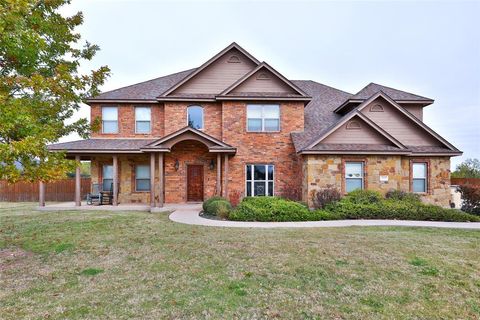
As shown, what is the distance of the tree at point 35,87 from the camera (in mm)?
5074

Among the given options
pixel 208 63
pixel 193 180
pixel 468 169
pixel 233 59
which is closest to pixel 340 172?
pixel 193 180

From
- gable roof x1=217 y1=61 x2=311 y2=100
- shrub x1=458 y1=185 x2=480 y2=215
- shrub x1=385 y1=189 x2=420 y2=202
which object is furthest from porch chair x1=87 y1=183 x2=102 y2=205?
shrub x1=458 y1=185 x2=480 y2=215

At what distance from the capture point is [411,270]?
5496mm

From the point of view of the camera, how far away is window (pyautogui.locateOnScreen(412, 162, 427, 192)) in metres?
14.8

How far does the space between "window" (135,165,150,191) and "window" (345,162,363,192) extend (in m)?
11.3

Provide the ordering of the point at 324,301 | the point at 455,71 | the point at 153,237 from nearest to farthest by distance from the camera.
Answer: the point at 324,301 < the point at 153,237 < the point at 455,71

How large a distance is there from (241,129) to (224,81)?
128 inches

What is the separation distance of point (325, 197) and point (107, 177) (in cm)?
1251

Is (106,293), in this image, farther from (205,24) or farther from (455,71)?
(455,71)

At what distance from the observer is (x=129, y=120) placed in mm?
16703

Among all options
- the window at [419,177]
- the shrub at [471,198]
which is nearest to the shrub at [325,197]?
the window at [419,177]

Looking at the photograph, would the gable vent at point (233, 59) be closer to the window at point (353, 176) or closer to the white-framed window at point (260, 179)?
the white-framed window at point (260, 179)

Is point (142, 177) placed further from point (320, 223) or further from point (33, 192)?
point (320, 223)

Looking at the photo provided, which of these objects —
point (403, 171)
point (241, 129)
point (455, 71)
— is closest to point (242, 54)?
point (241, 129)
